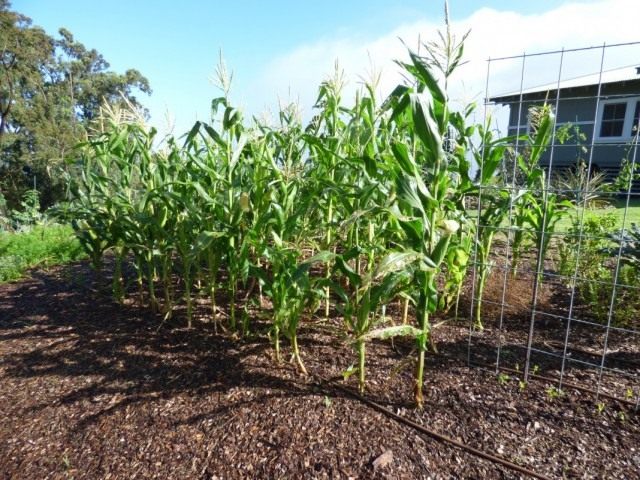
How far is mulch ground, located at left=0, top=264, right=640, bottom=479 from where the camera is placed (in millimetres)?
1669

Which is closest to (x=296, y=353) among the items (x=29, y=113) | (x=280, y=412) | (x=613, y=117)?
Answer: (x=280, y=412)

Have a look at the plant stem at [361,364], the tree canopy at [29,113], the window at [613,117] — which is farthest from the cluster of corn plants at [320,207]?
the tree canopy at [29,113]

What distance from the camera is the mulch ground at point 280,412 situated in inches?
65.7

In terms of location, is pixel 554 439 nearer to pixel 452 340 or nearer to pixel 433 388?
pixel 433 388

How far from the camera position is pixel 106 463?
173 cm

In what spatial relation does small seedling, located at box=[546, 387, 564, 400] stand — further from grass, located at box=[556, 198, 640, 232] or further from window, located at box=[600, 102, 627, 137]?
window, located at box=[600, 102, 627, 137]

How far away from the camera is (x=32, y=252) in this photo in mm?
4836

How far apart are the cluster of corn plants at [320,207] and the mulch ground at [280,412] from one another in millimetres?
189

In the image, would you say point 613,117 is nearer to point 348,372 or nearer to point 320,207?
point 320,207

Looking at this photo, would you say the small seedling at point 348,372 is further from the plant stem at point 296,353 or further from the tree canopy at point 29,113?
the tree canopy at point 29,113

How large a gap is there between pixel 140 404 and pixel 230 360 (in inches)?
20.9

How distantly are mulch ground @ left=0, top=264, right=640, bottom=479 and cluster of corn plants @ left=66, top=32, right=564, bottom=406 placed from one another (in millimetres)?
189

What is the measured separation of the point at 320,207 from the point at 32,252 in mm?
4225

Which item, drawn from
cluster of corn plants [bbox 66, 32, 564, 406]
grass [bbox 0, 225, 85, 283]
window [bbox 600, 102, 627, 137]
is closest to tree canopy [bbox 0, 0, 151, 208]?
grass [bbox 0, 225, 85, 283]
